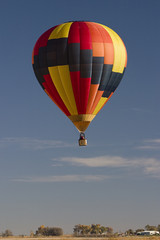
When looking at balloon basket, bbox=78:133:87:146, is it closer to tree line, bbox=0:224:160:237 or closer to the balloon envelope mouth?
the balloon envelope mouth

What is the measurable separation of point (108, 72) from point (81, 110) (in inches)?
225

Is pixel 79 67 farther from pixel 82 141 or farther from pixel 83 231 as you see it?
pixel 83 231

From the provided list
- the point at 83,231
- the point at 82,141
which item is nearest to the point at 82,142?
the point at 82,141

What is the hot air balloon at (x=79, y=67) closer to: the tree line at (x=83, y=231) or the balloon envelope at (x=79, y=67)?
the balloon envelope at (x=79, y=67)

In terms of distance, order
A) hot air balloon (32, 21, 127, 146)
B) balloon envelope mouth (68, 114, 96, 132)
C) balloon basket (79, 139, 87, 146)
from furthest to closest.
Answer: balloon envelope mouth (68, 114, 96, 132)
hot air balloon (32, 21, 127, 146)
balloon basket (79, 139, 87, 146)

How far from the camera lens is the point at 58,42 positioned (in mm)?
67875

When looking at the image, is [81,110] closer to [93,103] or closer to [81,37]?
[93,103]

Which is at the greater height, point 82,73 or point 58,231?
point 82,73

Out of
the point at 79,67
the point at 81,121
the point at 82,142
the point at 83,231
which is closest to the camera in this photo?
the point at 82,142

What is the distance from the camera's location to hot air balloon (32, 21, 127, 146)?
2648 inches

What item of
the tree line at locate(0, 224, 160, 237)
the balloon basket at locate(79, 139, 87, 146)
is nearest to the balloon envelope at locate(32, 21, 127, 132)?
the balloon basket at locate(79, 139, 87, 146)

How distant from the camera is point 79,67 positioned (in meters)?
67.2

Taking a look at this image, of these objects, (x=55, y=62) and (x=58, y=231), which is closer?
(x=55, y=62)

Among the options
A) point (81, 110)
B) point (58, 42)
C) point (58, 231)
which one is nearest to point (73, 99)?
point (81, 110)
